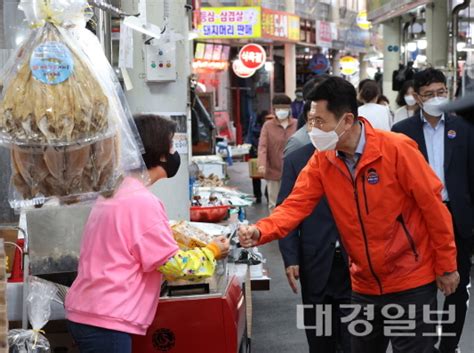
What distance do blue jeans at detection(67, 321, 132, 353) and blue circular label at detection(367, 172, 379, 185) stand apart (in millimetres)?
1467

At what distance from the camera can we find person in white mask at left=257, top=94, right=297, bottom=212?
1460 centimetres

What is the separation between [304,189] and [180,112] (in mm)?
2397

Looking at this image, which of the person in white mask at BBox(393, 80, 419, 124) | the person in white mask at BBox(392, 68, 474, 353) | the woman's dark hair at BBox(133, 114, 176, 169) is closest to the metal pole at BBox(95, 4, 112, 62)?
the woman's dark hair at BBox(133, 114, 176, 169)

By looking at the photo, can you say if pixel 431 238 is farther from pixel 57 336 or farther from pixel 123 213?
pixel 57 336

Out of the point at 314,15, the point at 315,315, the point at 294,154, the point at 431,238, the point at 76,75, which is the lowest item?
the point at 315,315

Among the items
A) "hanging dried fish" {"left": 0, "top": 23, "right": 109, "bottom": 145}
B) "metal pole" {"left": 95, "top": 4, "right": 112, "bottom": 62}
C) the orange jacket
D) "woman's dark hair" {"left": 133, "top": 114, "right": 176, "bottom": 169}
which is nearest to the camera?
Result: "hanging dried fish" {"left": 0, "top": 23, "right": 109, "bottom": 145}

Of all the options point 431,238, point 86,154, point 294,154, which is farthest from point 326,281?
point 86,154

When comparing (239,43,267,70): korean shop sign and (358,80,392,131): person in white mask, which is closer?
(358,80,392,131): person in white mask

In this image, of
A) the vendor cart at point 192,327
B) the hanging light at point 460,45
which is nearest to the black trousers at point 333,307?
the vendor cart at point 192,327

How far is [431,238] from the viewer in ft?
15.6

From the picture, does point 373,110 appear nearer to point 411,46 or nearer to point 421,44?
point 421,44

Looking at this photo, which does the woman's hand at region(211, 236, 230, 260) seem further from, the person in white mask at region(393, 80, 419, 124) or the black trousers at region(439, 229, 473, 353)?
the person in white mask at region(393, 80, 419, 124)

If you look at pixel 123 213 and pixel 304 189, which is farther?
pixel 304 189

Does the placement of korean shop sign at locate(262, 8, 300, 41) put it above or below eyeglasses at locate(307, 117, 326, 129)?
above
